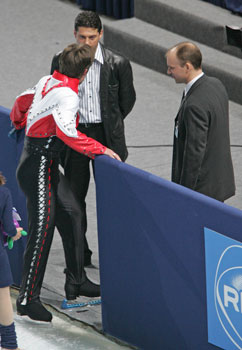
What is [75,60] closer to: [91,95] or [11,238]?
[91,95]

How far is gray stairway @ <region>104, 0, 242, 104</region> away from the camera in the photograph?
10.2 meters

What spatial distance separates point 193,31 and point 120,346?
5463 mm

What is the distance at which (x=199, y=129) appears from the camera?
18.8 feet

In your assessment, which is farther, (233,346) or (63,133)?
(63,133)

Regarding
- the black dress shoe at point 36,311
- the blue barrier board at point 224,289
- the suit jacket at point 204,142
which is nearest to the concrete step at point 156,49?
the suit jacket at point 204,142

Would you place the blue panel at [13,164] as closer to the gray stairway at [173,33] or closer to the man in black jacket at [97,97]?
the man in black jacket at [97,97]

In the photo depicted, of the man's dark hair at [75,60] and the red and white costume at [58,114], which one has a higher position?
the man's dark hair at [75,60]

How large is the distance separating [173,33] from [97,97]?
15.2 ft

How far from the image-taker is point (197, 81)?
5.87m

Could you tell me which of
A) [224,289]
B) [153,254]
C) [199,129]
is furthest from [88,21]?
[224,289]

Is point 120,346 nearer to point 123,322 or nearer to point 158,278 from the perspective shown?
point 123,322


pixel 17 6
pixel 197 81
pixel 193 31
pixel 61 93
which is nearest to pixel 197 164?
pixel 197 81

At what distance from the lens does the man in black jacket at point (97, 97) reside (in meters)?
6.41

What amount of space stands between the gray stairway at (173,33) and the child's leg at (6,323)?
4.78 m
